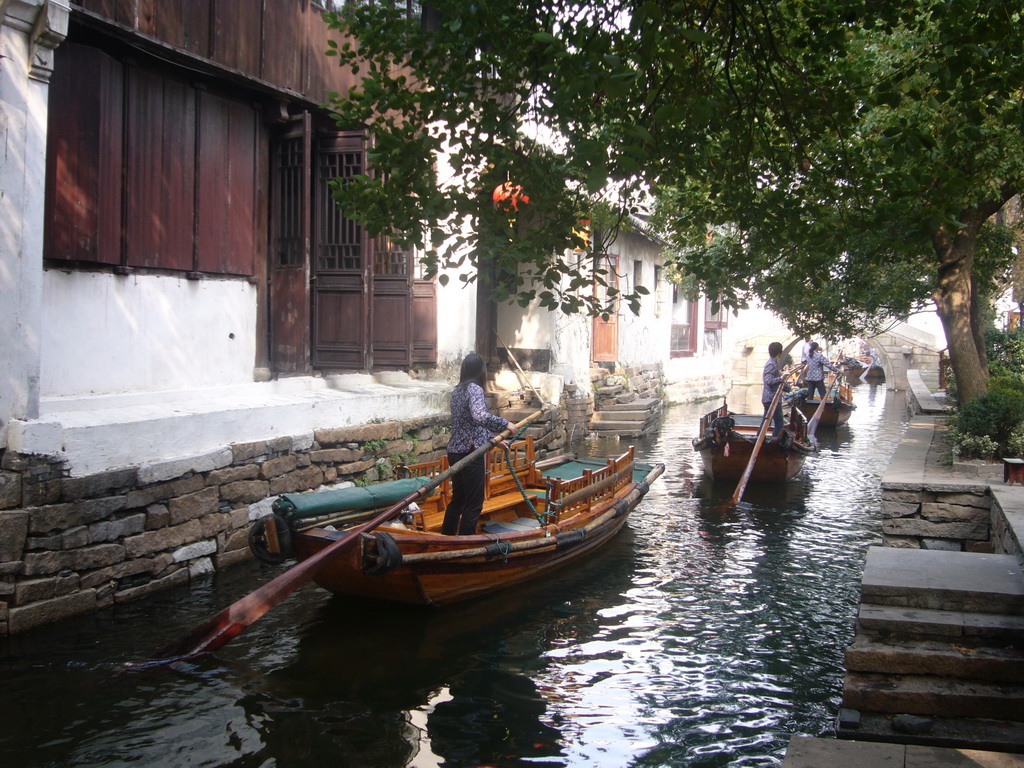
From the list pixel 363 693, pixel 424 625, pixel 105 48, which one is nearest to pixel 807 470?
pixel 424 625

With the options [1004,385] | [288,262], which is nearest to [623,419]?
[1004,385]

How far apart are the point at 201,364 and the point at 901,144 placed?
6.73m

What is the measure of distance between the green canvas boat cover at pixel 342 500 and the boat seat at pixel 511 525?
101 centimetres

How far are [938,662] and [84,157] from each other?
24.0 feet

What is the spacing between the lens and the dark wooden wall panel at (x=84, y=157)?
7320mm

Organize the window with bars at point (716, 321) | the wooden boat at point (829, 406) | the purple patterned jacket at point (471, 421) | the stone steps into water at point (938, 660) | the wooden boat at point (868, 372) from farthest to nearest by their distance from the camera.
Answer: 1. the wooden boat at point (868, 372)
2. the window with bars at point (716, 321)
3. the wooden boat at point (829, 406)
4. the purple patterned jacket at point (471, 421)
5. the stone steps into water at point (938, 660)

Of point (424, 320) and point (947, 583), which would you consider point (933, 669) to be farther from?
point (424, 320)

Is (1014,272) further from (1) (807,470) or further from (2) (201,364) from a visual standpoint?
(2) (201,364)

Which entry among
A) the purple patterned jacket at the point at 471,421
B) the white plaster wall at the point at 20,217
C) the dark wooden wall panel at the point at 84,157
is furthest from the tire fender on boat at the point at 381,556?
the dark wooden wall panel at the point at 84,157

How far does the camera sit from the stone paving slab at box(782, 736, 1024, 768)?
3.27 m

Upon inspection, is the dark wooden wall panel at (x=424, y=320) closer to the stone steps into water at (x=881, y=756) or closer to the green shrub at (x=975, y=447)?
the green shrub at (x=975, y=447)

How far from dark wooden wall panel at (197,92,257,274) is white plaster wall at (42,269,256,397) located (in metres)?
0.29

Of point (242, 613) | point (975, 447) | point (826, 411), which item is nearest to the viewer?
point (242, 613)

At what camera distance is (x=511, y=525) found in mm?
8281
